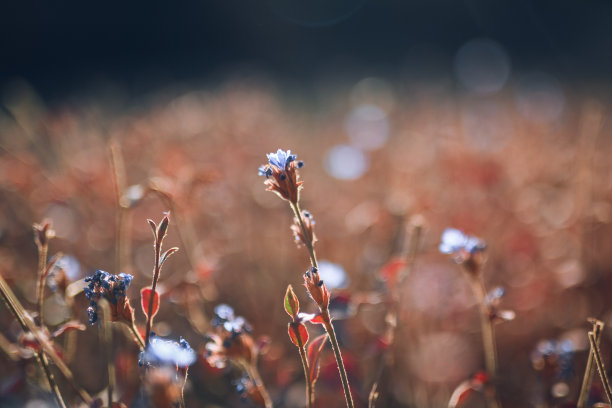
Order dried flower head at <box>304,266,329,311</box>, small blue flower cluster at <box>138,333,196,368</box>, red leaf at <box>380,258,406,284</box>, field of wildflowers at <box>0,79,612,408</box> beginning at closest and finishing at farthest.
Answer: small blue flower cluster at <box>138,333,196,368</box>, dried flower head at <box>304,266,329,311</box>, field of wildflowers at <box>0,79,612,408</box>, red leaf at <box>380,258,406,284</box>

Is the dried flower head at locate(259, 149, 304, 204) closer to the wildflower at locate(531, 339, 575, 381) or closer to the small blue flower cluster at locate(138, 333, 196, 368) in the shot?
the small blue flower cluster at locate(138, 333, 196, 368)

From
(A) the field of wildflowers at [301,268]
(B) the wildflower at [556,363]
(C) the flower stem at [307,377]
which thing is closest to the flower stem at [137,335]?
(A) the field of wildflowers at [301,268]

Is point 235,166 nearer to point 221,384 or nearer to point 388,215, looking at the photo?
point 388,215

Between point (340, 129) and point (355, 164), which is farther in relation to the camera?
point (340, 129)

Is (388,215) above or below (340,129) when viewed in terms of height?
below

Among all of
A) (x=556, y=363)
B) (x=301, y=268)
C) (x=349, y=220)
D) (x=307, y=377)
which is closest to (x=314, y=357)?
(x=307, y=377)

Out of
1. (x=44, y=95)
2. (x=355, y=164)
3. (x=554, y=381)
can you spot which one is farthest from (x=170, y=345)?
(x=44, y=95)

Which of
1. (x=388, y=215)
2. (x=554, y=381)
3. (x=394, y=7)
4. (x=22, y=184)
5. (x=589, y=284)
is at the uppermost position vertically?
(x=394, y=7)

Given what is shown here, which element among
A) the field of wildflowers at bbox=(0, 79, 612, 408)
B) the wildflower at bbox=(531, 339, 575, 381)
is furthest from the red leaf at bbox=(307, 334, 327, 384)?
the wildflower at bbox=(531, 339, 575, 381)
